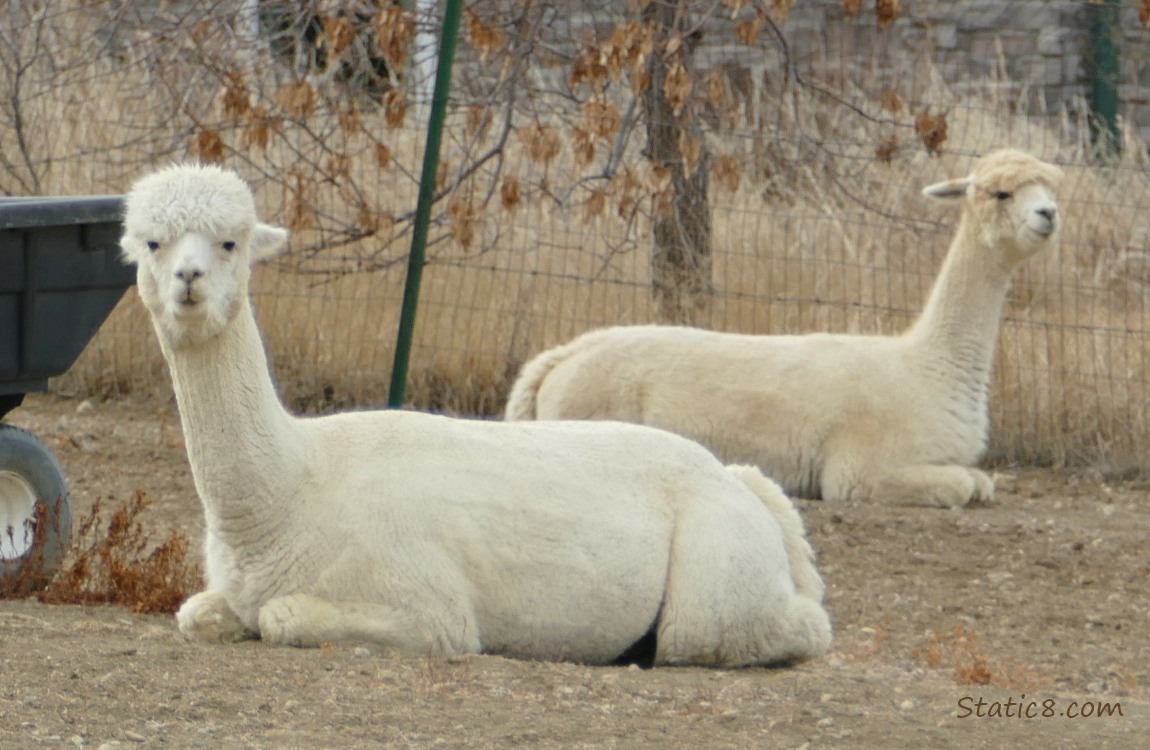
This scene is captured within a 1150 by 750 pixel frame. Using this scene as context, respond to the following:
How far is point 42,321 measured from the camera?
17.0 feet

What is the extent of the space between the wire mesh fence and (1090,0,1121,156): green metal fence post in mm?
2623

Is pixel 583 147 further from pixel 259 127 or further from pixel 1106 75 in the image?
pixel 1106 75

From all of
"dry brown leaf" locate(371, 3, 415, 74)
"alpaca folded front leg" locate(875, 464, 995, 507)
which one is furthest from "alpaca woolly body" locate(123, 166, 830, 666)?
"dry brown leaf" locate(371, 3, 415, 74)

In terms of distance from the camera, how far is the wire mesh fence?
865 centimetres

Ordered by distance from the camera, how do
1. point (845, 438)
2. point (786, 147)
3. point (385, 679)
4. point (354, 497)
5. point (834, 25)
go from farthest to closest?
1. point (834, 25)
2. point (786, 147)
3. point (845, 438)
4. point (354, 497)
5. point (385, 679)

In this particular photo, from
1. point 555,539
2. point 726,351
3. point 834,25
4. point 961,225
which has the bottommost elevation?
point 555,539

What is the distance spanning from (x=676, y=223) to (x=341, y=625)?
17.5 feet

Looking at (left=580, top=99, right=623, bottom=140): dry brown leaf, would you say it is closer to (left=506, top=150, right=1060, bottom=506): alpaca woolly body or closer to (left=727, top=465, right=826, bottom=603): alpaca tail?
(left=506, top=150, right=1060, bottom=506): alpaca woolly body

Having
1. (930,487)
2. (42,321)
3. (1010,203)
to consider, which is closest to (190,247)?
(42,321)

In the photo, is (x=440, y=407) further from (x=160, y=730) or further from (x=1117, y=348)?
(x=160, y=730)

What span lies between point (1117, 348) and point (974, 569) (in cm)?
295

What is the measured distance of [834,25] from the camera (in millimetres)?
16172

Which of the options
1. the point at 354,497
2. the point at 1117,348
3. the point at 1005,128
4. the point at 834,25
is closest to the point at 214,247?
the point at 354,497

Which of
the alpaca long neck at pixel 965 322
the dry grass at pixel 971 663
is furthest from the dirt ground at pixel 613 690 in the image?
the alpaca long neck at pixel 965 322
